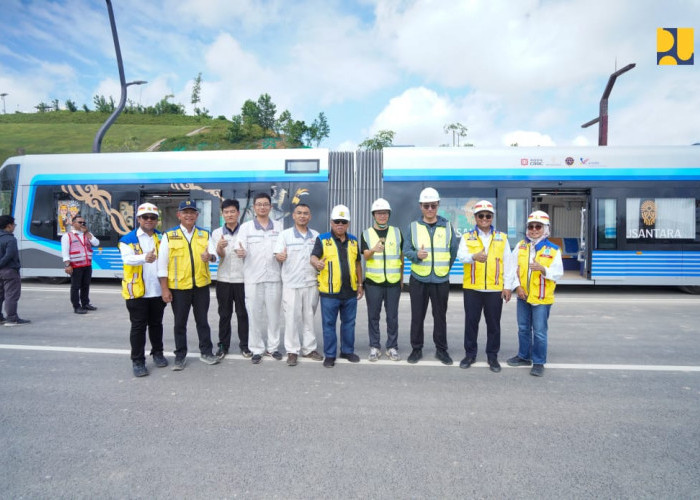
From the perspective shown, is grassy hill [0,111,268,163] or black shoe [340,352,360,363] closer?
black shoe [340,352,360,363]

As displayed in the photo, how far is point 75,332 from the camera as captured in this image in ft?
21.7

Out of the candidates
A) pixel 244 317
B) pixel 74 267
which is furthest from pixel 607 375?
pixel 74 267

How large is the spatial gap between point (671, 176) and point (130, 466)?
11584 mm

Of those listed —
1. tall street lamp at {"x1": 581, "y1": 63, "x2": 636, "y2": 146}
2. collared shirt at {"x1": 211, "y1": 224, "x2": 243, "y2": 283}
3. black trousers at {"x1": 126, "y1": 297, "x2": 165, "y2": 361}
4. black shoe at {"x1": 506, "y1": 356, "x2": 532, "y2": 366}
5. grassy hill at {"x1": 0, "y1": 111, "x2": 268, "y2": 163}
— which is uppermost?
grassy hill at {"x1": 0, "y1": 111, "x2": 268, "y2": 163}

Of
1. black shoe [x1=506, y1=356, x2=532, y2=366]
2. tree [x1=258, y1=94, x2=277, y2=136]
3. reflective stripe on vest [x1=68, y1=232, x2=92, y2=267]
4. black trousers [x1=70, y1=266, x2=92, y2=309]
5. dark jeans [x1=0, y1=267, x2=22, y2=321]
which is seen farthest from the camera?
tree [x1=258, y1=94, x2=277, y2=136]

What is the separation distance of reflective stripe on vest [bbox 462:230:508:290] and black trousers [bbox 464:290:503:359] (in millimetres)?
98

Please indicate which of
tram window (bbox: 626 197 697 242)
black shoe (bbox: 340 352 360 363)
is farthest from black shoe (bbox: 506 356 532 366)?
tram window (bbox: 626 197 697 242)

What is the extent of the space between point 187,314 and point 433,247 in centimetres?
292

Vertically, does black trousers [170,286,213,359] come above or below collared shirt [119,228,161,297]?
below

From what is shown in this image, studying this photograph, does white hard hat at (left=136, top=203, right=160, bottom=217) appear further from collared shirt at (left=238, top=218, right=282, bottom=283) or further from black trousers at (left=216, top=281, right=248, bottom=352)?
black trousers at (left=216, top=281, right=248, bottom=352)

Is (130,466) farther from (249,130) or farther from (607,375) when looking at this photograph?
(249,130)

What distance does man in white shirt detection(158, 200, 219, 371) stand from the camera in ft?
16.1

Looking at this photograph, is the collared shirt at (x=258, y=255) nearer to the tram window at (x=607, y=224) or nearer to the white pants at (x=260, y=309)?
the white pants at (x=260, y=309)

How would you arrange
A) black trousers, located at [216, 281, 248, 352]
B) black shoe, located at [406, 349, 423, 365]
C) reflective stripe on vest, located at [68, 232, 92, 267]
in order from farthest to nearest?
1. reflective stripe on vest, located at [68, 232, 92, 267]
2. black trousers, located at [216, 281, 248, 352]
3. black shoe, located at [406, 349, 423, 365]
